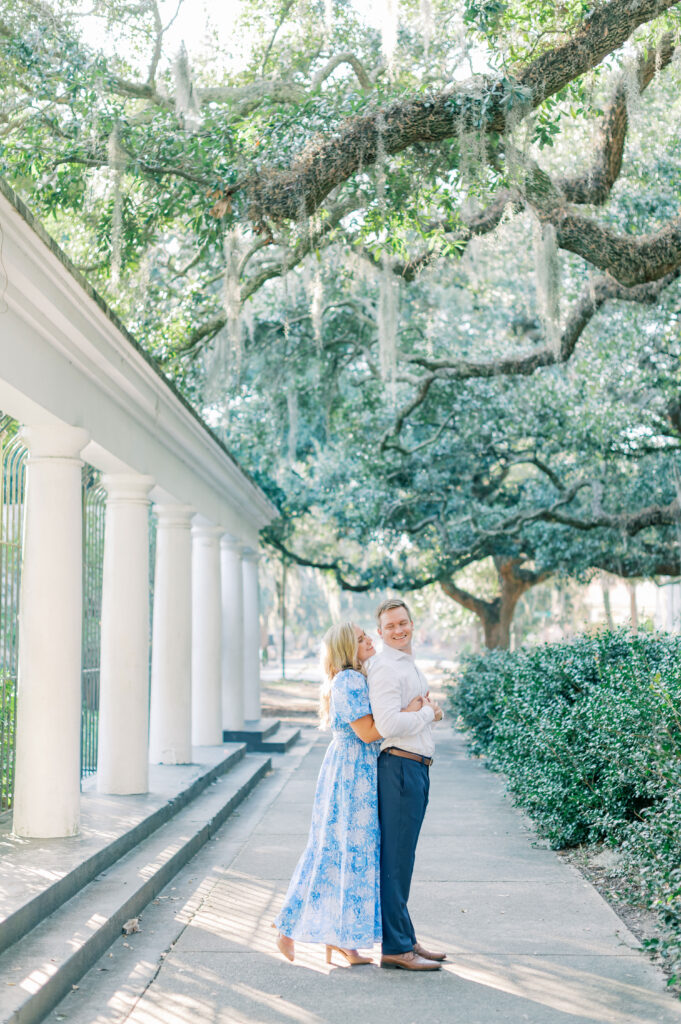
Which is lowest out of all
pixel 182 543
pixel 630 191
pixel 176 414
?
pixel 182 543

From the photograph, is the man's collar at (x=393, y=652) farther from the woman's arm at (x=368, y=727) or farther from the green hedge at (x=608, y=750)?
the green hedge at (x=608, y=750)

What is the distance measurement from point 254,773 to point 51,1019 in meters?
7.14

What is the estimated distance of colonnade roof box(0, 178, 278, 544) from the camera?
5.15 meters

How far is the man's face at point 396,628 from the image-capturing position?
4.61m

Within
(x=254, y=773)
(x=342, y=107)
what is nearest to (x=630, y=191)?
(x=342, y=107)

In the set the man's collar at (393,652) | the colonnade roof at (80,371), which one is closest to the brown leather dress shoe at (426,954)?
the man's collar at (393,652)

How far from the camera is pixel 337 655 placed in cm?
467

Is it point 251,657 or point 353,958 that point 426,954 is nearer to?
point 353,958

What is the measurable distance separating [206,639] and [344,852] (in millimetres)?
7775

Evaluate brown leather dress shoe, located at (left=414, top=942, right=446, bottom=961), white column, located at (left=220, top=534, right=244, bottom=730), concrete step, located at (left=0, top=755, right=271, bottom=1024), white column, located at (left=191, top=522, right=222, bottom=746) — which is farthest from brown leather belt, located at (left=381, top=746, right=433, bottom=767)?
white column, located at (left=220, top=534, right=244, bottom=730)

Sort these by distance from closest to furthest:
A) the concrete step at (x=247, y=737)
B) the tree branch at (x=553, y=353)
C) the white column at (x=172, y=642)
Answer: the white column at (x=172, y=642) < the tree branch at (x=553, y=353) < the concrete step at (x=247, y=737)

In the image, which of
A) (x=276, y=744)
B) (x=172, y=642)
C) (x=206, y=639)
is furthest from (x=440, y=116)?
(x=276, y=744)

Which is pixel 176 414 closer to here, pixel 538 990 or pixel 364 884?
pixel 364 884

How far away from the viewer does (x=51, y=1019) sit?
157 inches
